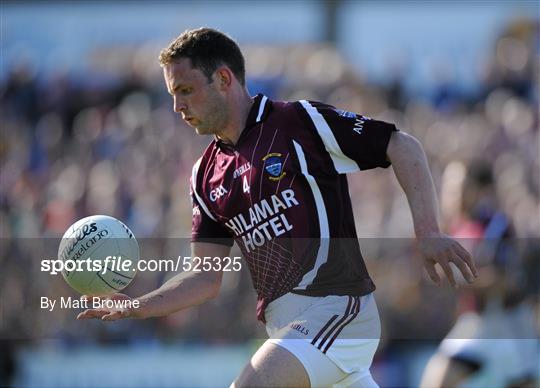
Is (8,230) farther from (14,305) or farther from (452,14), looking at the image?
(452,14)

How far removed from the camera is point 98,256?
6.57 m

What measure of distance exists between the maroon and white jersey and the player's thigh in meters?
0.46

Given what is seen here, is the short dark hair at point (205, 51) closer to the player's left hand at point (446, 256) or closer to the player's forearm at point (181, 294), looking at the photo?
the player's forearm at point (181, 294)

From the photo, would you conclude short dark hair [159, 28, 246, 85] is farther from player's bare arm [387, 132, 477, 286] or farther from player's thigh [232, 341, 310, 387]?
player's thigh [232, 341, 310, 387]

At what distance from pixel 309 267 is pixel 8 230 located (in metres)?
8.93

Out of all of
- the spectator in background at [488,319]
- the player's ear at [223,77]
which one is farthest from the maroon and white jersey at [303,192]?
the spectator in background at [488,319]

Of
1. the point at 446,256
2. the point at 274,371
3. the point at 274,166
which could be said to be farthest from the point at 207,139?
the point at 446,256

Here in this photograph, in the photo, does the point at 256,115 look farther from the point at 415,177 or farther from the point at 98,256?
the point at 98,256

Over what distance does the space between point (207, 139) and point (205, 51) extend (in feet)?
28.5

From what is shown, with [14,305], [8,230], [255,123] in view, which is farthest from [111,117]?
[255,123]

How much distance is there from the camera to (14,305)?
13.5m

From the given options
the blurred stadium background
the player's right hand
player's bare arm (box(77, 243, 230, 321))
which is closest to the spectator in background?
the blurred stadium background

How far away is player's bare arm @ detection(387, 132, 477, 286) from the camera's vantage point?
6.05 metres

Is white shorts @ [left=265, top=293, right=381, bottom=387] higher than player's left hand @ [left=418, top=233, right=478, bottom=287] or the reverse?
the reverse
